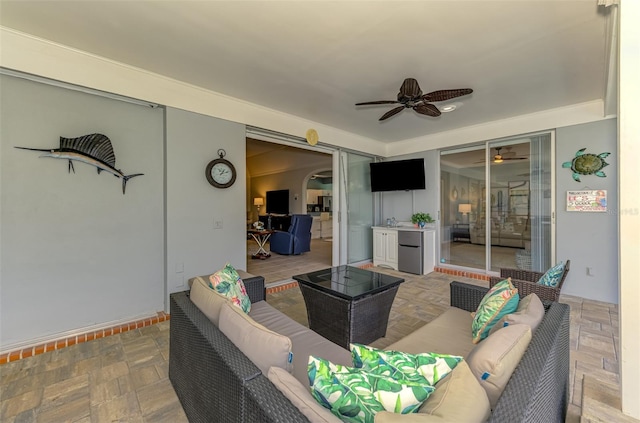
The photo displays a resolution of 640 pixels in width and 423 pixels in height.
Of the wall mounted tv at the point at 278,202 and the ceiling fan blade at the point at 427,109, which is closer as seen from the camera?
the ceiling fan blade at the point at 427,109

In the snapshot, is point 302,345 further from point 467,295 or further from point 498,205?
point 498,205

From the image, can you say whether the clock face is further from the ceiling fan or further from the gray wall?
the gray wall

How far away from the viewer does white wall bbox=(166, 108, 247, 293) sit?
3080 mm

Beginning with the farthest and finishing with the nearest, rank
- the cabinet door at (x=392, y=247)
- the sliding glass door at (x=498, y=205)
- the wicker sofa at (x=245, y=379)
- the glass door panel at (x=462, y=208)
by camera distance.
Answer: the cabinet door at (x=392, y=247)
the glass door panel at (x=462, y=208)
the sliding glass door at (x=498, y=205)
the wicker sofa at (x=245, y=379)

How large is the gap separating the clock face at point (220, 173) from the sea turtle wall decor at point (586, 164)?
474cm

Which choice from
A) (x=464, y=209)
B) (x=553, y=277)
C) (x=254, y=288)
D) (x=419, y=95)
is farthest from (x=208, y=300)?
(x=464, y=209)

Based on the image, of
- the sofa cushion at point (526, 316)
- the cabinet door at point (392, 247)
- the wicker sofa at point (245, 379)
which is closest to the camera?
the wicker sofa at point (245, 379)

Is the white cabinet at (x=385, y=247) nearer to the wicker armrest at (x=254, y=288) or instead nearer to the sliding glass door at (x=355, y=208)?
the sliding glass door at (x=355, y=208)

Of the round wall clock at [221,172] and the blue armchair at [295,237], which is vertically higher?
the round wall clock at [221,172]

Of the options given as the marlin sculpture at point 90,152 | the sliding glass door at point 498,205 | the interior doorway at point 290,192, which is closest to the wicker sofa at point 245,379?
the marlin sculpture at point 90,152

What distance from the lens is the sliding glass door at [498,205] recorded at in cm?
416

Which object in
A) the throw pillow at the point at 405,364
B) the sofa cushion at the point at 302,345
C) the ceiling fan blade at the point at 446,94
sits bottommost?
the sofa cushion at the point at 302,345

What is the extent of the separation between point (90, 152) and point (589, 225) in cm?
612

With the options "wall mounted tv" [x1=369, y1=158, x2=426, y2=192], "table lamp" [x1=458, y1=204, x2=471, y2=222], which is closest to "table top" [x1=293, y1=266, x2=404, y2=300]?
"wall mounted tv" [x1=369, y1=158, x2=426, y2=192]
